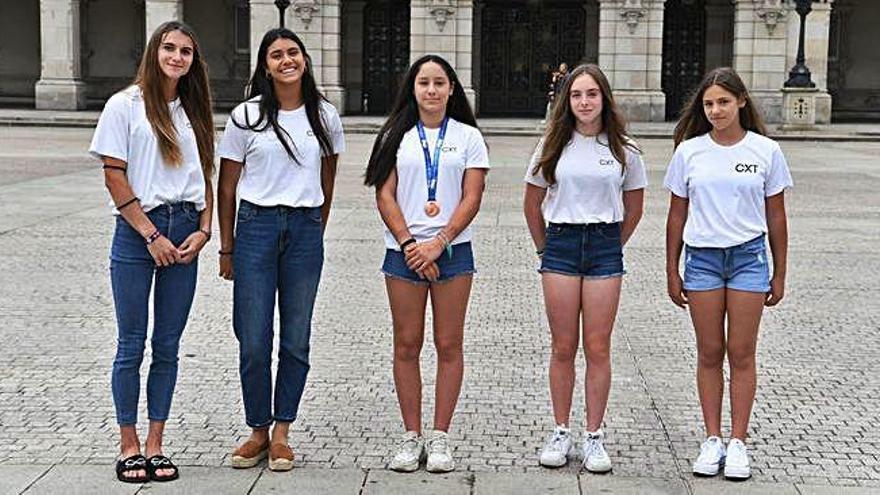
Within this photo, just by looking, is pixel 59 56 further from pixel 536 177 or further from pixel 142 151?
pixel 536 177

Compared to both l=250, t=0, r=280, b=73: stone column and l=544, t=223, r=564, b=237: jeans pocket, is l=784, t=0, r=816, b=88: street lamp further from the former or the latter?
l=544, t=223, r=564, b=237: jeans pocket

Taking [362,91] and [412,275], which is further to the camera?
[362,91]

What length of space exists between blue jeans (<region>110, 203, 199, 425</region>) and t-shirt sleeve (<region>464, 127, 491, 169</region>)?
136 centimetres

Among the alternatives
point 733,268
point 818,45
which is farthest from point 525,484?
point 818,45

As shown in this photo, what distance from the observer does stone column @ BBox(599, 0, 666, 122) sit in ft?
134

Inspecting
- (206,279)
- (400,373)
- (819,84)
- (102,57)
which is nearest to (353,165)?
(206,279)

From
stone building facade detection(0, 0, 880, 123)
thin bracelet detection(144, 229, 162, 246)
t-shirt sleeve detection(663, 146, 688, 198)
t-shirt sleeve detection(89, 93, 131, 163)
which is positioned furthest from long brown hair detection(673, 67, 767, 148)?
stone building facade detection(0, 0, 880, 123)

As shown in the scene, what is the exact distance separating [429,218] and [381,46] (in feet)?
130

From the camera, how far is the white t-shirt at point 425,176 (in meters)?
6.12

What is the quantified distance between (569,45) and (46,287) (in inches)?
1408

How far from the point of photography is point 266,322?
6242 mm

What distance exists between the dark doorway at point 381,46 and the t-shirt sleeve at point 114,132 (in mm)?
39117

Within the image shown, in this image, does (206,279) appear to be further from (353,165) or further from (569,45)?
(569,45)

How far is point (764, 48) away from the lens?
134 feet
